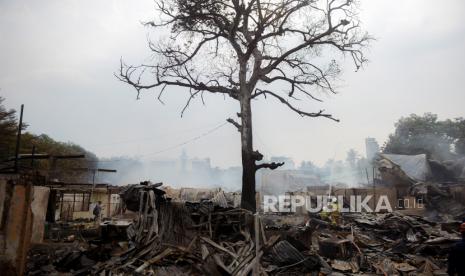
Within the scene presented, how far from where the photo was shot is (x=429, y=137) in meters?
44.0

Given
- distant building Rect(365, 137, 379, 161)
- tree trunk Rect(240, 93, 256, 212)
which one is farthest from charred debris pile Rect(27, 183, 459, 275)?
distant building Rect(365, 137, 379, 161)

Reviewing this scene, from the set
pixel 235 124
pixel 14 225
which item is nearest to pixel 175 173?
pixel 235 124

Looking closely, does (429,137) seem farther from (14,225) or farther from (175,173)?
(175,173)

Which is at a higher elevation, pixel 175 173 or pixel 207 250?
pixel 175 173

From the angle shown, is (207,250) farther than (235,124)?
No

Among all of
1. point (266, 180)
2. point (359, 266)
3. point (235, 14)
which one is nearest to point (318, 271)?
point (359, 266)

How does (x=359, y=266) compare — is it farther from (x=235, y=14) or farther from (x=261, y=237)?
(x=235, y=14)

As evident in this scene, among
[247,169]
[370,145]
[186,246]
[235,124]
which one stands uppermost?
[370,145]

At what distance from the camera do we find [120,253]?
8.41 meters

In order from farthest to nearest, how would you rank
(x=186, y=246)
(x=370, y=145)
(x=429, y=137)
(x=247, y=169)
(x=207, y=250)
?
(x=370, y=145), (x=429, y=137), (x=247, y=169), (x=186, y=246), (x=207, y=250)

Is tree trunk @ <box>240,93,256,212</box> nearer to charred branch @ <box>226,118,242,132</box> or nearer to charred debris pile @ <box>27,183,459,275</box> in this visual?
charred branch @ <box>226,118,242,132</box>

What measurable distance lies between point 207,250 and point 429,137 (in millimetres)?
43757

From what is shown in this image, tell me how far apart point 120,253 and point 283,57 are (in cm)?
942

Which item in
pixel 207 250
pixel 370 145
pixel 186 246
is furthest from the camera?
pixel 370 145
